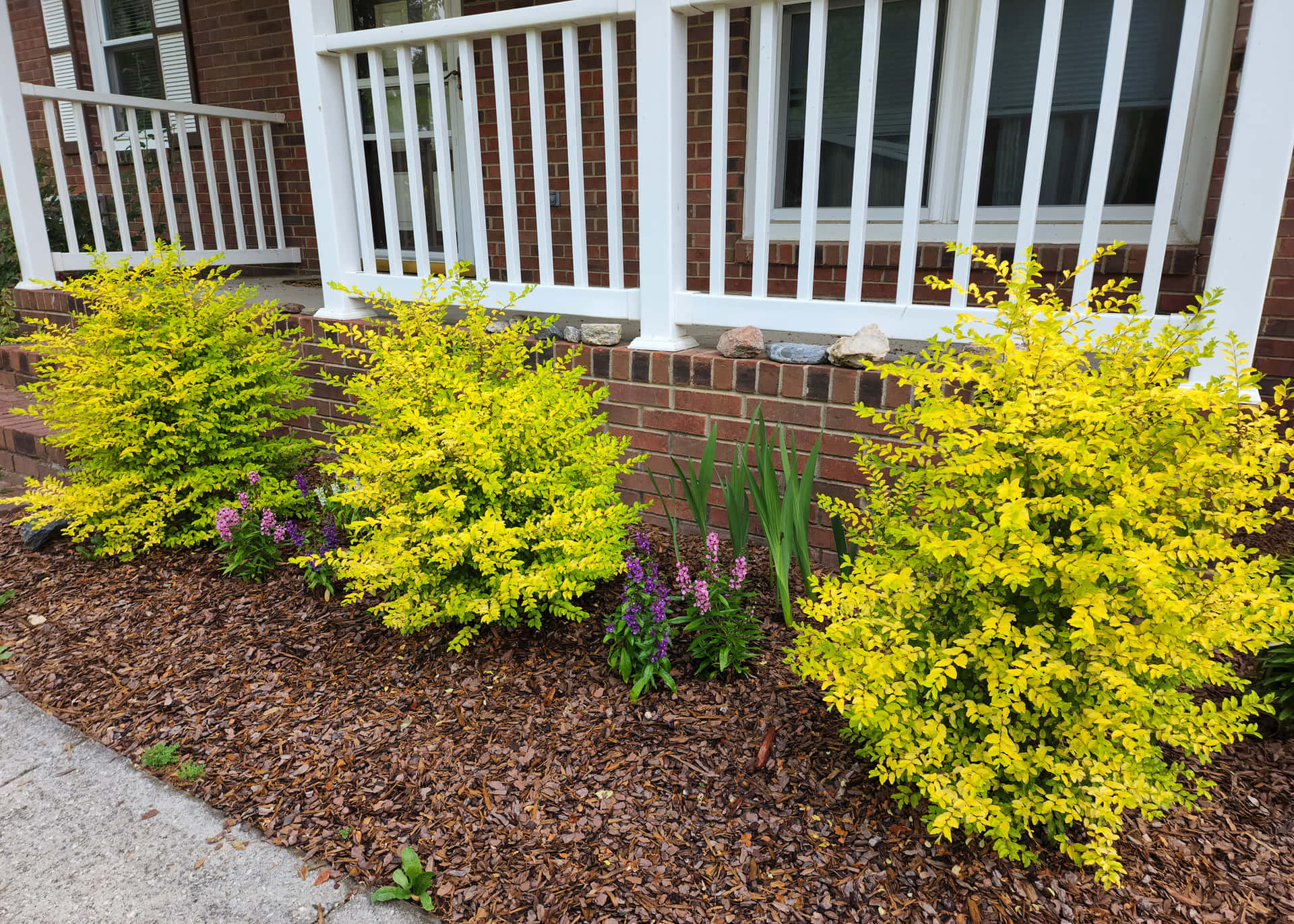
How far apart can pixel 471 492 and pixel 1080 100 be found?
3.73 metres

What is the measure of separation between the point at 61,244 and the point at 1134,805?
22.8 feet

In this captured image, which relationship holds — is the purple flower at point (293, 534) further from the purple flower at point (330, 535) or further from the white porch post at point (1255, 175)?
the white porch post at point (1255, 175)

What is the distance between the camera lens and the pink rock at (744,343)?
3043mm

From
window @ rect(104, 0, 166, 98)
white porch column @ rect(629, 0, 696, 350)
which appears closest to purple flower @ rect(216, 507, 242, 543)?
white porch column @ rect(629, 0, 696, 350)

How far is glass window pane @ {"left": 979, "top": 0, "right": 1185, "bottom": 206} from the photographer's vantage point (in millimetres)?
3945

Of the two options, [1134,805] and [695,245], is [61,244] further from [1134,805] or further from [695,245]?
[1134,805]

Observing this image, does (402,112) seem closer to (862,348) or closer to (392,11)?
(392,11)

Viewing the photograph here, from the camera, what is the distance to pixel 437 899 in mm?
1791

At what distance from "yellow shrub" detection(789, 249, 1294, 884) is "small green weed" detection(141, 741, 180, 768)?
5.92 feet

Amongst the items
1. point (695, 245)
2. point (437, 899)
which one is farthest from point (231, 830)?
point (695, 245)

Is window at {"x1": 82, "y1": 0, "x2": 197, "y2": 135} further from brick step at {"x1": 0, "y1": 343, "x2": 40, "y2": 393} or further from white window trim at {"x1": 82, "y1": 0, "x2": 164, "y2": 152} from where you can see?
brick step at {"x1": 0, "y1": 343, "x2": 40, "y2": 393}

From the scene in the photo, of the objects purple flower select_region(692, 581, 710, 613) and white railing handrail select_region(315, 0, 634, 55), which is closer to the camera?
purple flower select_region(692, 581, 710, 613)

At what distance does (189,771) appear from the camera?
2197 mm

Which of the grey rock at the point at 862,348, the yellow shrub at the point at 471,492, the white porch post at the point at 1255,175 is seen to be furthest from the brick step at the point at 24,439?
the white porch post at the point at 1255,175
